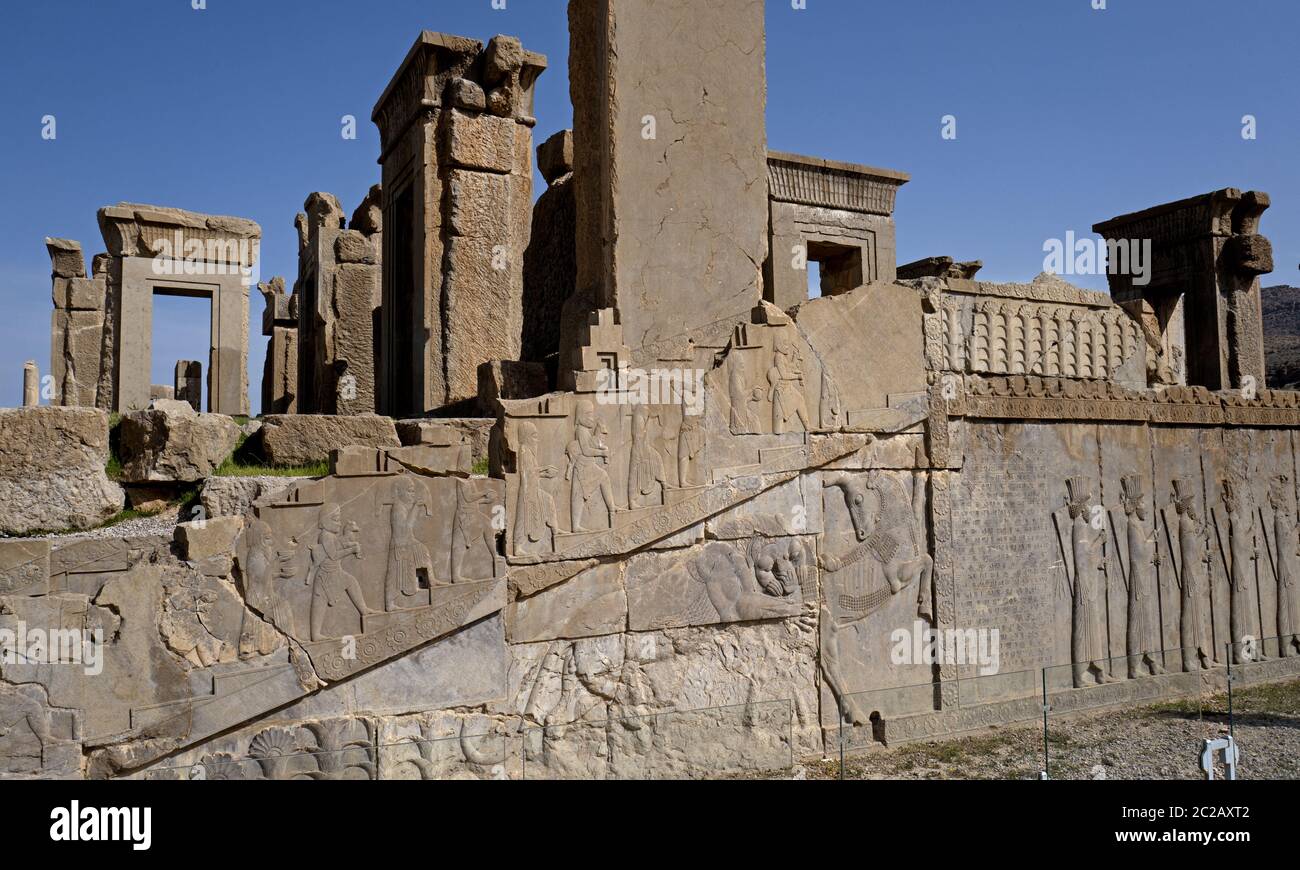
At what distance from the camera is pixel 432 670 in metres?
5.31

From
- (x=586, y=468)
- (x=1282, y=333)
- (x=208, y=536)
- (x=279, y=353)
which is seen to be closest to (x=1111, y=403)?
(x=586, y=468)

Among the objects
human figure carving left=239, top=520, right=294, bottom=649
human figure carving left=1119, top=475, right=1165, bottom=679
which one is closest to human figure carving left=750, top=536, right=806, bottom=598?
human figure carving left=239, top=520, right=294, bottom=649

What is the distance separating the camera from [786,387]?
6410 millimetres

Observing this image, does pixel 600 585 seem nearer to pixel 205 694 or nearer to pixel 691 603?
pixel 691 603

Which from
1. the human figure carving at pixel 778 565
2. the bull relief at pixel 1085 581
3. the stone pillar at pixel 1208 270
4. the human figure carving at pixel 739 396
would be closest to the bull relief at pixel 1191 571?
the bull relief at pixel 1085 581

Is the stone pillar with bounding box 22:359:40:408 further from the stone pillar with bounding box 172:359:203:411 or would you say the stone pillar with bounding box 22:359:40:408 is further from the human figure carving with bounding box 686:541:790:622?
the human figure carving with bounding box 686:541:790:622

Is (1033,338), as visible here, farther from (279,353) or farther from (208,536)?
(279,353)

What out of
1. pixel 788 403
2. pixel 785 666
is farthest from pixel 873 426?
pixel 785 666

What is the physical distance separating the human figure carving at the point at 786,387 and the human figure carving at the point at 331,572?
2.88 m

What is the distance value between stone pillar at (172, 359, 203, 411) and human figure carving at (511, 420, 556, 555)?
682 inches

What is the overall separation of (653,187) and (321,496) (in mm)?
3208

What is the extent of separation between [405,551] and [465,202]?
4936 millimetres

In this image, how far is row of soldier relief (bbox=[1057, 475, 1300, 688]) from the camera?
25.0ft

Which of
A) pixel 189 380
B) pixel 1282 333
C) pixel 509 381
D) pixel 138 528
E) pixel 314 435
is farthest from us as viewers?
pixel 1282 333
